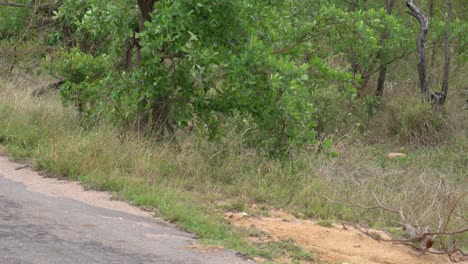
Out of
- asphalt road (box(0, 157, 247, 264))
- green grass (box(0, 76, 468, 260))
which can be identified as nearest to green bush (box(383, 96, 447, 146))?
green grass (box(0, 76, 468, 260))

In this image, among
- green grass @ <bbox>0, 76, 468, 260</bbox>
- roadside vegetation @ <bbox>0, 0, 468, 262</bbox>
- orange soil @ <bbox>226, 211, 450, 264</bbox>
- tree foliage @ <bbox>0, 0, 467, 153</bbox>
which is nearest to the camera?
orange soil @ <bbox>226, 211, 450, 264</bbox>

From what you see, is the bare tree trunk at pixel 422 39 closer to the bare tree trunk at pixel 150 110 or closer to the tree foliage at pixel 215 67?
the tree foliage at pixel 215 67

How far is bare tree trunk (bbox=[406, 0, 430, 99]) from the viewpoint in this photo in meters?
17.6

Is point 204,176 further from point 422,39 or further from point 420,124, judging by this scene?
point 422,39

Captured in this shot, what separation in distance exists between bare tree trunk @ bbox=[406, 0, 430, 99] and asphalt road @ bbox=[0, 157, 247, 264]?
11773 mm

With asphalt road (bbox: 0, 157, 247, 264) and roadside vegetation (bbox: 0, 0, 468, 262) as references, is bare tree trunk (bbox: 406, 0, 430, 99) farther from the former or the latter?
asphalt road (bbox: 0, 157, 247, 264)

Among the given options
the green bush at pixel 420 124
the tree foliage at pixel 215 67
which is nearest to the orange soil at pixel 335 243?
the tree foliage at pixel 215 67

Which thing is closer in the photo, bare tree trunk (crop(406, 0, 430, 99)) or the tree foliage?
the tree foliage

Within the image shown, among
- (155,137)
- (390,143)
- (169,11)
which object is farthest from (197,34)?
(390,143)

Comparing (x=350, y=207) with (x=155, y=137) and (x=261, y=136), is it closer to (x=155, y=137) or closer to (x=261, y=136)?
(x=261, y=136)

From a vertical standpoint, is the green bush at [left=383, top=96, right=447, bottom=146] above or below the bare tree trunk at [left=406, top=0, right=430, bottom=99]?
below

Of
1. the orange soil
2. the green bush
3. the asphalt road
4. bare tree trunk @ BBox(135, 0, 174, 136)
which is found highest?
bare tree trunk @ BBox(135, 0, 174, 136)

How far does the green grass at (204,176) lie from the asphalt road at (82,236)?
0.37 metres

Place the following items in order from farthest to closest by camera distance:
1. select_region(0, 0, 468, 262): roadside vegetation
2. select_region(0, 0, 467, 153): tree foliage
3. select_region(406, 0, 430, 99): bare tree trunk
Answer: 1. select_region(406, 0, 430, 99): bare tree trunk
2. select_region(0, 0, 467, 153): tree foliage
3. select_region(0, 0, 468, 262): roadside vegetation
